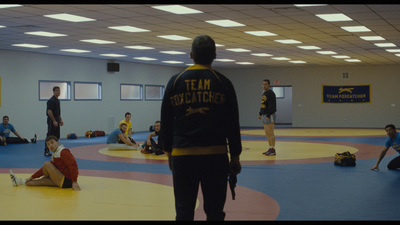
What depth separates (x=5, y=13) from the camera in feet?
36.9

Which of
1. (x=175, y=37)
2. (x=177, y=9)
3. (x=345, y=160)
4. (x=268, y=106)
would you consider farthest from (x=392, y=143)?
(x=175, y=37)

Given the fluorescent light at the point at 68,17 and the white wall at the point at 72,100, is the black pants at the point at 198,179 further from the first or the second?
the white wall at the point at 72,100

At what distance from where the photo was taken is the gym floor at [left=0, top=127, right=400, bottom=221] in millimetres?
6002

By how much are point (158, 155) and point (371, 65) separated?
59.0 feet

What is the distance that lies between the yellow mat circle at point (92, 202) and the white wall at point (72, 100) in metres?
11.3

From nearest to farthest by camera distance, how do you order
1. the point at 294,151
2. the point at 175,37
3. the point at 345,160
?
the point at 345,160 → the point at 294,151 → the point at 175,37

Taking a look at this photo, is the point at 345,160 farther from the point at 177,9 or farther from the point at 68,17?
the point at 68,17

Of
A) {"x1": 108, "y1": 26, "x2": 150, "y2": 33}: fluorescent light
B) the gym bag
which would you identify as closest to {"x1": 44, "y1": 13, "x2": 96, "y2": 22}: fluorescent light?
{"x1": 108, "y1": 26, "x2": 150, "y2": 33}: fluorescent light

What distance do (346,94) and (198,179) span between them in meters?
25.7

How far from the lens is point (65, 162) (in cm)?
777

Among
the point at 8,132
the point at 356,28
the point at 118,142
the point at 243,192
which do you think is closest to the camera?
the point at 243,192

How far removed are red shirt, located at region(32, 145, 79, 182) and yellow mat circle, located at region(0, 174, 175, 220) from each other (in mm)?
253

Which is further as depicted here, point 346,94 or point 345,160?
point 346,94

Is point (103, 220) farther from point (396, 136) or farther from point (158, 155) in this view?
point (158, 155)
